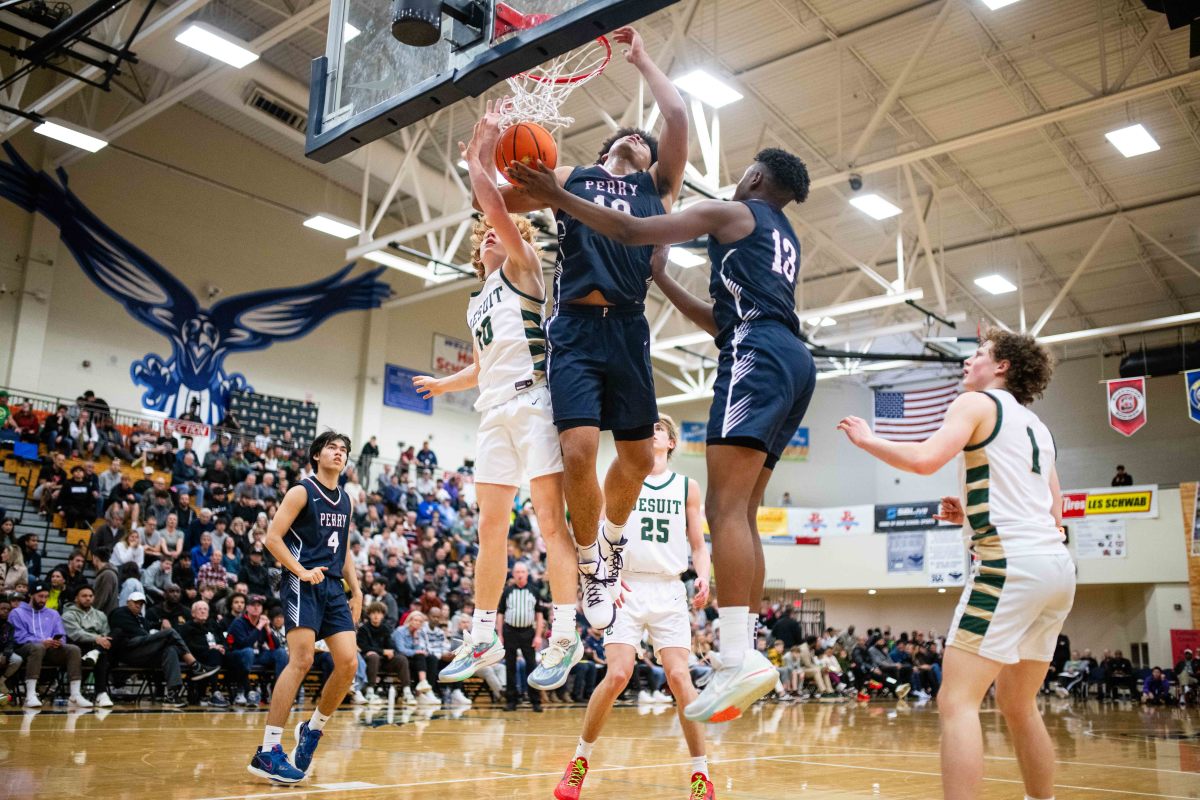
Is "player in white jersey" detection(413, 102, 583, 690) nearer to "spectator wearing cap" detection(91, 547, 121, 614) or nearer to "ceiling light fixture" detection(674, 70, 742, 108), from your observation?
"spectator wearing cap" detection(91, 547, 121, 614)

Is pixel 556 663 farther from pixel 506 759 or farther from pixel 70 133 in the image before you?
pixel 70 133

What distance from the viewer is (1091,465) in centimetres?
3092

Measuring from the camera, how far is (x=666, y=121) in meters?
4.60

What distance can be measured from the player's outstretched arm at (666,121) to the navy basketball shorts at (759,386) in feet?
2.78

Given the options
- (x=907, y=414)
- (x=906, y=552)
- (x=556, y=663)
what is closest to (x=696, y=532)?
(x=556, y=663)

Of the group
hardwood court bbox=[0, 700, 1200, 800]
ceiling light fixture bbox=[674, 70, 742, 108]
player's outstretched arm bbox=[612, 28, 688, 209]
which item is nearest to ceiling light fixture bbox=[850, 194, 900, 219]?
ceiling light fixture bbox=[674, 70, 742, 108]

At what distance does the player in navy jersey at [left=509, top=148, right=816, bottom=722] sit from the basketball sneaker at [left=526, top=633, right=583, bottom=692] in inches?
27.6

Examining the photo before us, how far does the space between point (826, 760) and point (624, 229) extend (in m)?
6.60

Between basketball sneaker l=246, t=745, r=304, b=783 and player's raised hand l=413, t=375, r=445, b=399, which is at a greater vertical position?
player's raised hand l=413, t=375, r=445, b=399

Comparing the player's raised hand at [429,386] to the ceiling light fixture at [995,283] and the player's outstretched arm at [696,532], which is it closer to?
the player's outstretched arm at [696,532]

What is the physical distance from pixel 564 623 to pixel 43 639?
901 cm

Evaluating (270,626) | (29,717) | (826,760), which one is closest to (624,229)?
(826,760)

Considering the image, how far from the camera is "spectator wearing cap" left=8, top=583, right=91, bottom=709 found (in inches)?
430

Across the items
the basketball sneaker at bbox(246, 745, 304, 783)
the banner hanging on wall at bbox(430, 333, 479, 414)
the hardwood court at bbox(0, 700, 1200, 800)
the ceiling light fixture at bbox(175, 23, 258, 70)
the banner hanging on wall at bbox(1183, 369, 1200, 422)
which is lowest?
the hardwood court at bbox(0, 700, 1200, 800)
